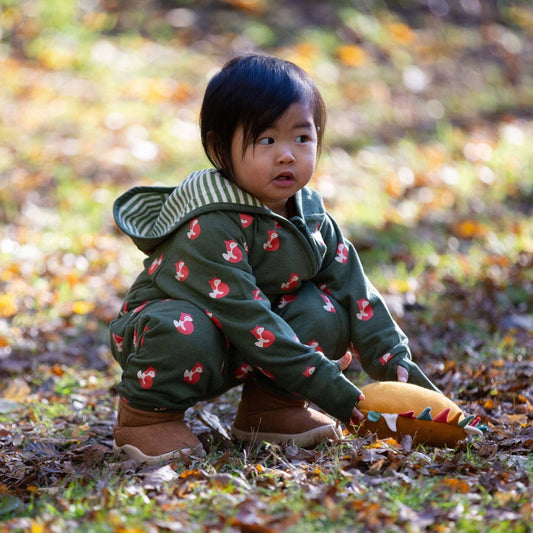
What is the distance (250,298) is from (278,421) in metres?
0.53

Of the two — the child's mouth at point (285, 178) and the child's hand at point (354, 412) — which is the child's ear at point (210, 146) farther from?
the child's hand at point (354, 412)

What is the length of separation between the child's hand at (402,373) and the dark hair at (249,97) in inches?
36.6

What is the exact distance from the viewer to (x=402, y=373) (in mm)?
3107

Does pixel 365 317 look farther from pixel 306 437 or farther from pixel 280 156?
pixel 280 156

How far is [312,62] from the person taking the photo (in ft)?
29.7

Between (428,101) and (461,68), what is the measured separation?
0.98m

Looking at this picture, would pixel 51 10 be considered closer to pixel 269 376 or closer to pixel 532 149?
pixel 532 149

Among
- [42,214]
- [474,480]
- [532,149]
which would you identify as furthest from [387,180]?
[474,480]

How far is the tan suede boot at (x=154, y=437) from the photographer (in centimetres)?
294

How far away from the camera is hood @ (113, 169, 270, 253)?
300cm

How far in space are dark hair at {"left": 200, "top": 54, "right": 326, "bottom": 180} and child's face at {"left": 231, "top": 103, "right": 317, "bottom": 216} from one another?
0.03 metres

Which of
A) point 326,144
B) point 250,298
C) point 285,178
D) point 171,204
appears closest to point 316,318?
point 250,298

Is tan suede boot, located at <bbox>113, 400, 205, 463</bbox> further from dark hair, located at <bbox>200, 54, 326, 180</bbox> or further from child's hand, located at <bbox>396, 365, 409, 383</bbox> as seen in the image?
dark hair, located at <bbox>200, 54, 326, 180</bbox>

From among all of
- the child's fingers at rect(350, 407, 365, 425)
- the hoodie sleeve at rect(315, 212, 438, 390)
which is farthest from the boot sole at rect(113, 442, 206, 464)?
the hoodie sleeve at rect(315, 212, 438, 390)
